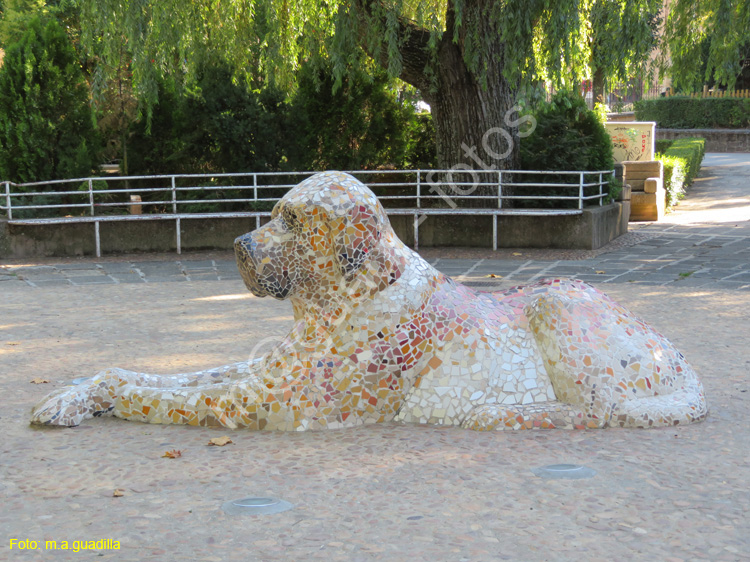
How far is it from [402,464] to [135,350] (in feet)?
11.1

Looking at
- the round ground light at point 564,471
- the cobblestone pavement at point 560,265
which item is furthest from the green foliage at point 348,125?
the round ground light at point 564,471

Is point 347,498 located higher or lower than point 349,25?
lower

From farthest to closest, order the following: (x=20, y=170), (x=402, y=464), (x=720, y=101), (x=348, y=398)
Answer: (x=720, y=101) → (x=20, y=170) → (x=348, y=398) → (x=402, y=464)

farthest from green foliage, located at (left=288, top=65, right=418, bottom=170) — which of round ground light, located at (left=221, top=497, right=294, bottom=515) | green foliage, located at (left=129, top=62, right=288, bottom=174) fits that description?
round ground light, located at (left=221, top=497, right=294, bottom=515)

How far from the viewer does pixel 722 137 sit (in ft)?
112

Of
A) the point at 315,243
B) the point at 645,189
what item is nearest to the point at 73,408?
the point at 315,243

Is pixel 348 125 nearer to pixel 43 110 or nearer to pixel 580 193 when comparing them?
pixel 580 193

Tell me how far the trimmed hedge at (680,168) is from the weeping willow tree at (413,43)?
5.12m

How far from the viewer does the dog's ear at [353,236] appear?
164 inches

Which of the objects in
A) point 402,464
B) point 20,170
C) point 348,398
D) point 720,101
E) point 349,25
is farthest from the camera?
point 720,101

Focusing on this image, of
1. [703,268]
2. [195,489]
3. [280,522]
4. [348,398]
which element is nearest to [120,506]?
[195,489]

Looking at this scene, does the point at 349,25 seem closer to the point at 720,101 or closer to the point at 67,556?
Answer: the point at 67,556

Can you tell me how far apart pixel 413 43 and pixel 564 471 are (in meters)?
10.2

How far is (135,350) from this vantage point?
22.1ft
